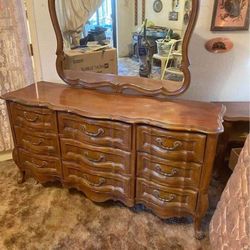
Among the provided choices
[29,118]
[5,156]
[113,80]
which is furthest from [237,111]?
[5,156]

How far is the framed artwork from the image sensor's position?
1825mm

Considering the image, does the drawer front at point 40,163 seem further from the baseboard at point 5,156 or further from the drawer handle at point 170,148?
the drawer handle at point 170,148

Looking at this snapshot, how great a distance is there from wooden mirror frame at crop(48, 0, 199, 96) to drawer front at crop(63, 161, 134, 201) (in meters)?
0.60

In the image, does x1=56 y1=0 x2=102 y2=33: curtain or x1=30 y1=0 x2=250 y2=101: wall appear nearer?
x1=56 y1=0 x2=102 y2=33: curtain

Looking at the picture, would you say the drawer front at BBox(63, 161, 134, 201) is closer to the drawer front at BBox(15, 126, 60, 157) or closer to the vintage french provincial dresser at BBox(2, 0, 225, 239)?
the vintage french provincial dresser at BBox(2, 0, 225, 239)

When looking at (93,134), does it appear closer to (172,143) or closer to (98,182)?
(98,182)

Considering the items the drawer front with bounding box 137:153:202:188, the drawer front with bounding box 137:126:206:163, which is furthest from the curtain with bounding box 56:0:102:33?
the drawer front with bounding box 137:153:202:188

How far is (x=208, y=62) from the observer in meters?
2.03

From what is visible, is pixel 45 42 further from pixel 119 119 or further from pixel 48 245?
pixel 48 245

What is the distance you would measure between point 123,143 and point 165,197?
0.44 meters

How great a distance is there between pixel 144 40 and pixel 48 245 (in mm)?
1467

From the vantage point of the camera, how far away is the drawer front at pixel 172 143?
1430 millimetres

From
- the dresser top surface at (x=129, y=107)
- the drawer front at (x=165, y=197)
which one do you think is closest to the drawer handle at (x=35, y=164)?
the dresser top surface at (x=129, y=107)

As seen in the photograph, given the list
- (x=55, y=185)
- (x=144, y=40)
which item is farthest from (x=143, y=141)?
(x=55, y=185)
